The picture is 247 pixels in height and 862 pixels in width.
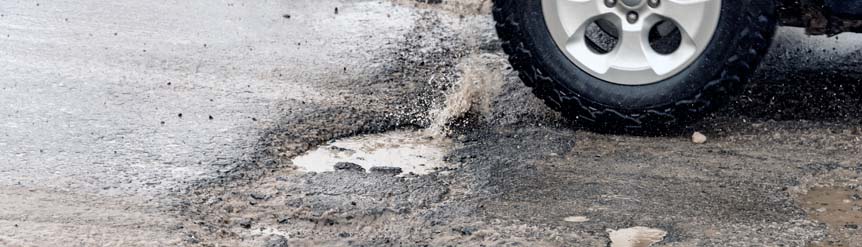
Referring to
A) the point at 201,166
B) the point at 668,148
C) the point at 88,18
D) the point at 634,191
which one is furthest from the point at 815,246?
the point at 88,18

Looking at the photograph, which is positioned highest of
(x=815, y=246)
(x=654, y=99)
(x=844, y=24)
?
(x=844, y=24)

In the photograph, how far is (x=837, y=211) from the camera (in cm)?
374

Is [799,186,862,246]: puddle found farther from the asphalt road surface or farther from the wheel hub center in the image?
the wheel hub center

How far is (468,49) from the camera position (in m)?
5.90

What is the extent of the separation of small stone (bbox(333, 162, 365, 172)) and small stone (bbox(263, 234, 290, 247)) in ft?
2.14

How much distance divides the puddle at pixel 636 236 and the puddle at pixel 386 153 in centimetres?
85

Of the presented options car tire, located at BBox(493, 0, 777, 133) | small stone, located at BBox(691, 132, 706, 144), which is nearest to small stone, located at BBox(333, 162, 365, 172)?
car tire, located at BBox(493, 0, 777, 133)

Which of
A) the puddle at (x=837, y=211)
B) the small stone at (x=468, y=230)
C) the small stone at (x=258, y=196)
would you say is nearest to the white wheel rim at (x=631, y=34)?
the puddle at (x=837, y=211)

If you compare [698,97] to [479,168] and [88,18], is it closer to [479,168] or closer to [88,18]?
[479,168]

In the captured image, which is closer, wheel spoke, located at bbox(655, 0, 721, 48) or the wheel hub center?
wheel spoke, located at bbox(655, 0, 721, 48)

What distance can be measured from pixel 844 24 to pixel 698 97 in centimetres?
55

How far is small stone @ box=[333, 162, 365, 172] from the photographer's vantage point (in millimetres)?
4242

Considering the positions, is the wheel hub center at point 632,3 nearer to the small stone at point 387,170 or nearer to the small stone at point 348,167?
the small stone at point 387,170

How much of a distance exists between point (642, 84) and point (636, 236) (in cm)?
100
